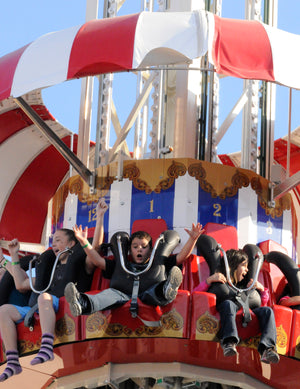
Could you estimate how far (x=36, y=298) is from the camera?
13.2 meters

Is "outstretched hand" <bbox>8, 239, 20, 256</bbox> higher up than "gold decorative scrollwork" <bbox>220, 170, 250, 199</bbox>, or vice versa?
"gold decorative scrollwork" <bbox>220, 170, 250, 199</bbox>

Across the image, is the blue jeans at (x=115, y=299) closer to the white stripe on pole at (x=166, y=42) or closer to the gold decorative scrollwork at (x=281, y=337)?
the gold decorative scrollwork at (x=281, y=337)

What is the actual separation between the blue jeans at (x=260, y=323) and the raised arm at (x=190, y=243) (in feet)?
2.76

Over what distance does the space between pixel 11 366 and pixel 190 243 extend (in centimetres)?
245

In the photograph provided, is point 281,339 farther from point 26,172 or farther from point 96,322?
point 26,172

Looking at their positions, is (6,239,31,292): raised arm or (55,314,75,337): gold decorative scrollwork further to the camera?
(6,239,31,292): raised arm

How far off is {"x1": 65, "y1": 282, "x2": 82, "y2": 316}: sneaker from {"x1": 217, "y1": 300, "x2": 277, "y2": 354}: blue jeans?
61.9 inches

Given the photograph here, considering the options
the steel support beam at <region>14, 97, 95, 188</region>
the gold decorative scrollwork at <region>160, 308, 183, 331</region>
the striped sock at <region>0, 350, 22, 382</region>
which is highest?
the steel support beam at <region>14, 97, 95, 188</region>

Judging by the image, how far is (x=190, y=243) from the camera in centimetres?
1304

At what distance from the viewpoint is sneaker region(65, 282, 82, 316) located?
12.1m

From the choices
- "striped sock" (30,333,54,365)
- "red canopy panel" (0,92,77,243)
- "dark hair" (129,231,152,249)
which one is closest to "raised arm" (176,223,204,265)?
"dark hair" (129,231,152,249)

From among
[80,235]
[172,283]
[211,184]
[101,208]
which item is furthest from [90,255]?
[211,184]

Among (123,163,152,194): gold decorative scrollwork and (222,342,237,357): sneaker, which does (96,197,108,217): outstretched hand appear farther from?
(222,342,237,357): sneaker

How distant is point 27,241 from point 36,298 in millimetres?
4750
